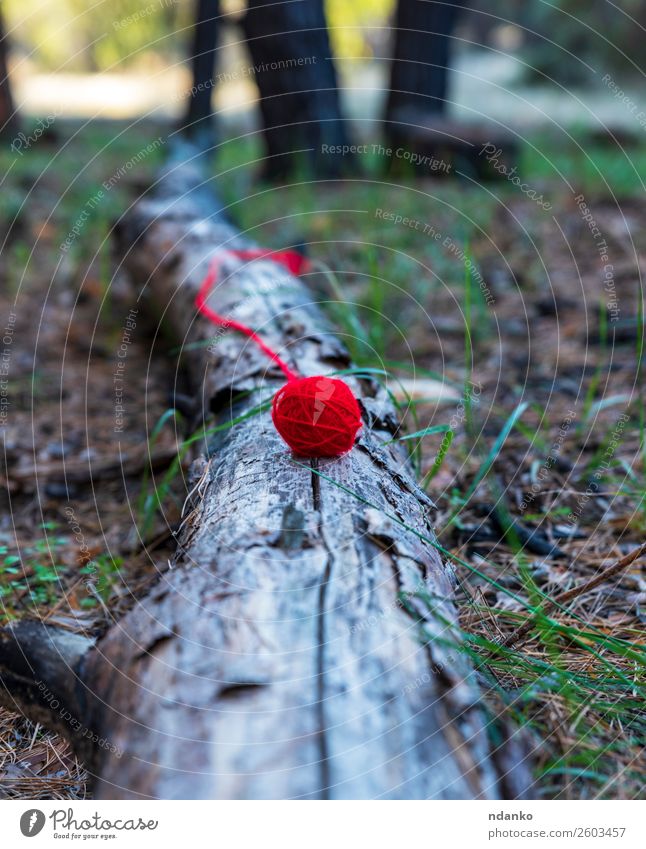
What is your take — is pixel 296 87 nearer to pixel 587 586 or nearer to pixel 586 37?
pixel 587 586

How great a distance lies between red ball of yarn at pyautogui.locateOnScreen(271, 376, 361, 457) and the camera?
1.38 m

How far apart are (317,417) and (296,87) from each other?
14.7 feet

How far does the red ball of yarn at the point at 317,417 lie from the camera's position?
4.54 ft

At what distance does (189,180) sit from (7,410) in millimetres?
1611

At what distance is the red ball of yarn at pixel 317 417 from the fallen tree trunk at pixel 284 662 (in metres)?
0.04

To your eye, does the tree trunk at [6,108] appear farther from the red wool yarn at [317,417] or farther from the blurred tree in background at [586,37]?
the blurred tree in background at [586,37]

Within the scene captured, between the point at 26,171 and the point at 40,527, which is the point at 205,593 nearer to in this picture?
the point at 40,527

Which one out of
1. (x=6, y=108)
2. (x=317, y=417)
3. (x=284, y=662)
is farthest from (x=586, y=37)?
(x=284, y=662)

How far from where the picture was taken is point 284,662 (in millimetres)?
1030

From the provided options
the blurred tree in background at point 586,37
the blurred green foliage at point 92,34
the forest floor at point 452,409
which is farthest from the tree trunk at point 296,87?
the blurred tree in background at point 586,37

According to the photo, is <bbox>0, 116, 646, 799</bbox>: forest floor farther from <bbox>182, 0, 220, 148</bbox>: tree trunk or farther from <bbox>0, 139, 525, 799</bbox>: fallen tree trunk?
<bbox>182, 0, 220, 148</bbox>: tree trunk

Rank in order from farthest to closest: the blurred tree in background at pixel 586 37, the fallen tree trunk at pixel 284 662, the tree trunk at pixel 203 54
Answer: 1. the blurred tree in background at pixel 586 37
2. the tree trunk at pixel 203 54
3. the fallen tree trunk at pixel 284 662

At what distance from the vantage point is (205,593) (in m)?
1.11

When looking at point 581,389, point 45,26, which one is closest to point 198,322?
point 581,389
